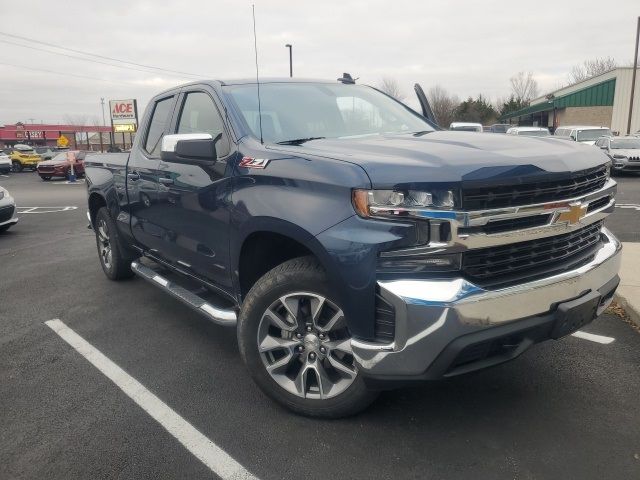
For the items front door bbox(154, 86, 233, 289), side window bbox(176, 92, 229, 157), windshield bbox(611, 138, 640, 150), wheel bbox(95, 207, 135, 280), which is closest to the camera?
front door bbox(154, 86, 233, 289)

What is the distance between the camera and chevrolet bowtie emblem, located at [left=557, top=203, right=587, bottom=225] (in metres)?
→ 2.71

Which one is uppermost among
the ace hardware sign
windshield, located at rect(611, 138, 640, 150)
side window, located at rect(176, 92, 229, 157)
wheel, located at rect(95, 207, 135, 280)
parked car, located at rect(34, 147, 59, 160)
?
the ace hardware sign

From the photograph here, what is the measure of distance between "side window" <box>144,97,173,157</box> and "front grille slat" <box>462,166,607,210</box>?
116 inches

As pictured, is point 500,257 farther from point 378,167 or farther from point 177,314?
point 177,314

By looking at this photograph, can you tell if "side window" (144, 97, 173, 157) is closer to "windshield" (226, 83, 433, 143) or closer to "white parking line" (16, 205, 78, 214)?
"windshield" (226, 83, 433, 143)

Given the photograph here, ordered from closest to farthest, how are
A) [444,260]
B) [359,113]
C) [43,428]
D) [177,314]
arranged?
1. [444,260]
2. [43,428]
3. [359,113]
4. [177,314]

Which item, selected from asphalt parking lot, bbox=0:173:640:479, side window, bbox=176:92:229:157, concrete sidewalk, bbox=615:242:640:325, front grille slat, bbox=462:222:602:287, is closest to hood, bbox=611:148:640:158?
concrete sidewalk, bbox=615:242:640:325

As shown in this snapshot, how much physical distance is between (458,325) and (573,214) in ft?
3.09

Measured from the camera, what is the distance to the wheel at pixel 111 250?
5.71m

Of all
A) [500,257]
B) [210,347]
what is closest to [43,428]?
[210,347]

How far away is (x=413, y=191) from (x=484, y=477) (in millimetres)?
1372

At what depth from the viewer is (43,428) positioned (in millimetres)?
3080

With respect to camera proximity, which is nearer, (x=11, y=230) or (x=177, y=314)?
(x=177, y=314)

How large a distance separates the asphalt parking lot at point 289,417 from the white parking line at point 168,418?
0.03 m
